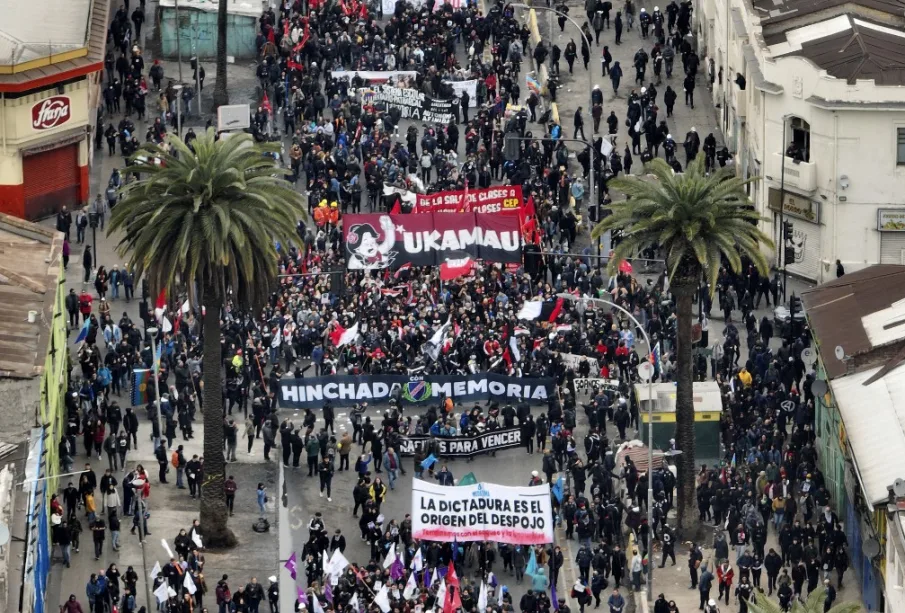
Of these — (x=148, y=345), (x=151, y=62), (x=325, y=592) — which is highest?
(x=151, y=62)

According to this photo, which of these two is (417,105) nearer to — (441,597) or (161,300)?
(161,300)

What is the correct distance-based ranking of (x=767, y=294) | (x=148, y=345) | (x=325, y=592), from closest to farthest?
(x=325, y=592), (x=148, y=345), (x=767, y=294)

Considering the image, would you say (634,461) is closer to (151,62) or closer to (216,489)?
(216,489)

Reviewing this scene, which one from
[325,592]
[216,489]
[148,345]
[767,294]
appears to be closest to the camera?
[325,592]

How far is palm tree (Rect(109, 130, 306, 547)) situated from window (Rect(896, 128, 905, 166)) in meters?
27.0

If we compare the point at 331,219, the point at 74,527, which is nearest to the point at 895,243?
the point at 331,219

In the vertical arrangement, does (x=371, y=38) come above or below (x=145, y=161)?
above

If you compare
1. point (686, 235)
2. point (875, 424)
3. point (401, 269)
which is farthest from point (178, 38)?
point (875, 424)

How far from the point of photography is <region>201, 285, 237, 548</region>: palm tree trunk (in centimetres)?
8312

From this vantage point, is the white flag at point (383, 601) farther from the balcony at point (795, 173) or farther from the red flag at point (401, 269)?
the balcony at point (795, 173)

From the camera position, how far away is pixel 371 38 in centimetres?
11700

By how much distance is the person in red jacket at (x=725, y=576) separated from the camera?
7869 cm

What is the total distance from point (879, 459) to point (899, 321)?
9206 millimetres

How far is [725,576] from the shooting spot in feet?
258
